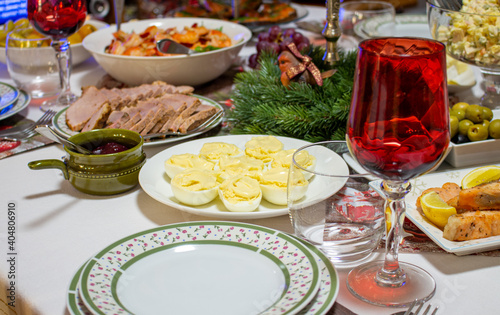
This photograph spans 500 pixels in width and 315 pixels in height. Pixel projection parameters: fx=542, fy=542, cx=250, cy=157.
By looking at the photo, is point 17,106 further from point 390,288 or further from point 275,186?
point 390,288

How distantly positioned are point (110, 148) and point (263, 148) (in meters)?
0.32

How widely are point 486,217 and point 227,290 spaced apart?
0.42 metres

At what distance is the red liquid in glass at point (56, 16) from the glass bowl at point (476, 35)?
1013 millimetres

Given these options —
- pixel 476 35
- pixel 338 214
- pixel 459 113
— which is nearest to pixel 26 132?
pixel 338 214

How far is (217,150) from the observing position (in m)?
1.14

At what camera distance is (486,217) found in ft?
2.76

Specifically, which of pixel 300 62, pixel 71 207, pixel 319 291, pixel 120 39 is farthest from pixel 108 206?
pixel 120 39

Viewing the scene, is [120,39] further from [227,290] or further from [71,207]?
[227,290]

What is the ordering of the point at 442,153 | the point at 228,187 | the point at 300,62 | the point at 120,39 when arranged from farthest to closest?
the point at 120,39 → the point at 300,62 → the point at 228,187 → the point at 442,153

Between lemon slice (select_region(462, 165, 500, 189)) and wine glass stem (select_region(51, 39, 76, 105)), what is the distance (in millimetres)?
1144

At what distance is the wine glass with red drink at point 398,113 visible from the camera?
0.64 metres

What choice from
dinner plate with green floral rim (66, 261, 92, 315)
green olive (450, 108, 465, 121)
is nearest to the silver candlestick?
green olive (450, 108, 465, 121)

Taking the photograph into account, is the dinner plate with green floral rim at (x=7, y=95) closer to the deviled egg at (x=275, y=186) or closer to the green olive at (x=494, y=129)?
the deviled egg at (x=275, y=186)

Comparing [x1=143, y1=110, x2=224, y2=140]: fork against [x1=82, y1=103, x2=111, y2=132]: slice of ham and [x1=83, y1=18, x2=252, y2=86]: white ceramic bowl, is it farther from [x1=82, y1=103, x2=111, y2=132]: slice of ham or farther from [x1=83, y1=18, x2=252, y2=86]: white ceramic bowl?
[x1=83, y1=18, x2=252, y2=86]: white ceramic bowl
